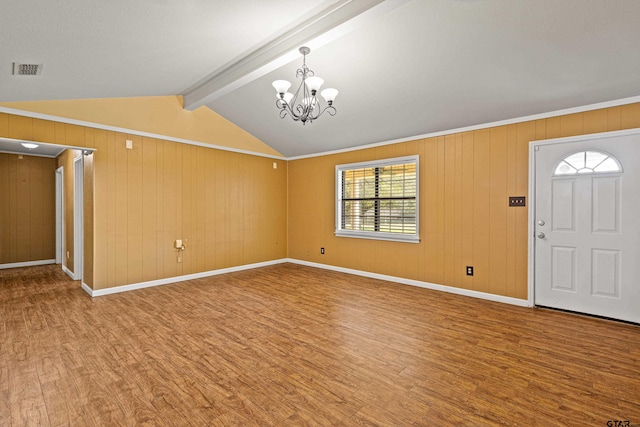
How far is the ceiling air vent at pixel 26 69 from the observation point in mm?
2752

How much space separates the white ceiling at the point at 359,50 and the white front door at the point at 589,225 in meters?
0.60

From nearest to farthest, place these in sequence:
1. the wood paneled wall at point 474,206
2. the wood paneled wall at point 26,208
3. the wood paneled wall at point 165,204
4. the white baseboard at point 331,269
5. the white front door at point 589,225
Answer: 1. the white front door at point 589,225
2. the wood paneled wall at point 474,206
3. the white baseboard at point 331,269
4. the wood paneled wall at point 165,204
5. the wood paneled wall at point 26,208

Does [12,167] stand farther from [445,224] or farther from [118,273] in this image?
[445,224]

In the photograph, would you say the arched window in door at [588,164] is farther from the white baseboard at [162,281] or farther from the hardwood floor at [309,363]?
the white baseboard at [162,281]

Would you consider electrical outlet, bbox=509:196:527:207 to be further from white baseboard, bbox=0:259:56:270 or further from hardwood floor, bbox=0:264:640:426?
white baseboard, bbox=0:259:56:270

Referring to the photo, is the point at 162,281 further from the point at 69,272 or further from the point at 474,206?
the point at 474,206

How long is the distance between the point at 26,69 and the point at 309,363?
11.8 feet

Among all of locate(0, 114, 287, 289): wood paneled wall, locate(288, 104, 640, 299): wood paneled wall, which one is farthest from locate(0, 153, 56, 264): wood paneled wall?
locate(288, 104, 640, 299): wood paneled wall

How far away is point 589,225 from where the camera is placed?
3549mm

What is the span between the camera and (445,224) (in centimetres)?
468

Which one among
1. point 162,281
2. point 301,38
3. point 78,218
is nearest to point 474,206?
point 301,38

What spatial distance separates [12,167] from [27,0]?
624cm

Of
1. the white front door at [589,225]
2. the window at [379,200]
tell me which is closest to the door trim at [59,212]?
the window at [379,200]

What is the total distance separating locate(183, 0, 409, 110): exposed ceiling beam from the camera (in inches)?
94.3
